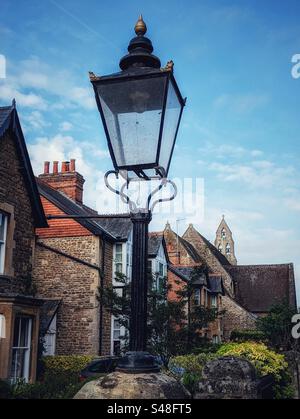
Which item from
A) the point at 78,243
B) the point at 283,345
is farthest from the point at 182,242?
the point at 78,243

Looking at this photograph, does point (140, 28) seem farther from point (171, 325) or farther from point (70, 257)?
point (70, 257)

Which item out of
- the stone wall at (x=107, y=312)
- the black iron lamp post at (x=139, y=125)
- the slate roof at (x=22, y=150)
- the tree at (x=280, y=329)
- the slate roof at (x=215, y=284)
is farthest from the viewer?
the slate roof at (x=215, y=284)

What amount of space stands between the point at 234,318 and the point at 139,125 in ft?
125

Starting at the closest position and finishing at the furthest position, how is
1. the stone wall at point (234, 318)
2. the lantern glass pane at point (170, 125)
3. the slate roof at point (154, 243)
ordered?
the lantern glass pane at point (170, 125) < the slate roof at point (154, 243) < the stone wall at point (234, 318)

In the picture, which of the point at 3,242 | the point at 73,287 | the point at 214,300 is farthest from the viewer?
the point at 214,300

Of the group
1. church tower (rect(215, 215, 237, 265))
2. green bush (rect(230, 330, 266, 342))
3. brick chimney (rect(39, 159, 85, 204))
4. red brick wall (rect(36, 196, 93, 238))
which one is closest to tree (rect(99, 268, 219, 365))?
red brick wall (rect(36, 196, 93, 238))

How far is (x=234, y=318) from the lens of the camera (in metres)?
39.4

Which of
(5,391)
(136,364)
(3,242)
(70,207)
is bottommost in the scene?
(5,391)

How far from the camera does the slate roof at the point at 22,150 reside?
1334 centimetres

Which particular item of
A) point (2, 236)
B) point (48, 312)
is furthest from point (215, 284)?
point (2, 236)

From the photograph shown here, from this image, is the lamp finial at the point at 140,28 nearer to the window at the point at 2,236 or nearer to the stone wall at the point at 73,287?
the window at the point at 2,236

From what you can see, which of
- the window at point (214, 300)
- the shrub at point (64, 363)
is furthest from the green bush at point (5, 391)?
the window at point (214, 300)

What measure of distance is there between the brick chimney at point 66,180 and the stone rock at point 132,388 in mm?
21827
